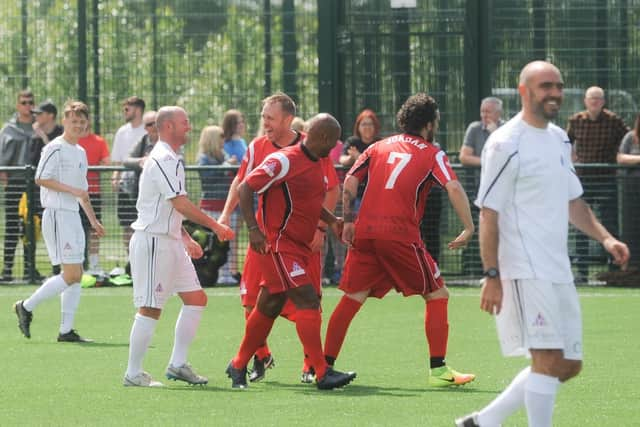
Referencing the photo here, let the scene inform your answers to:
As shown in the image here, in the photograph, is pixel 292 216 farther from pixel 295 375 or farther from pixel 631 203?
pixel 631 203

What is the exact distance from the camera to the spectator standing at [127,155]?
1762 cm

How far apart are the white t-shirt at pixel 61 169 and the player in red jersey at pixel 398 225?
3.33m

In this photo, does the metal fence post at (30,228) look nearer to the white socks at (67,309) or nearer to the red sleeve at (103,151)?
the red sleeve at (103,151)

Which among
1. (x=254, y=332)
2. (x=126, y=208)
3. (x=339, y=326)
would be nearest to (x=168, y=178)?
(x=254, y=332)

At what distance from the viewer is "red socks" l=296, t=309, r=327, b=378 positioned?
30.7ft

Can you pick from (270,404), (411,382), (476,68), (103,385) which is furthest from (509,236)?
(476,68)

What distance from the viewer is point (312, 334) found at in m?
9.38

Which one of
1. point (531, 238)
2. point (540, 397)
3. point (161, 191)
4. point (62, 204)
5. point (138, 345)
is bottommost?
point (138, 345)

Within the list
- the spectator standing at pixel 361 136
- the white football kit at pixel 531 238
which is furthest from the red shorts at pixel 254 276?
the spectator standing at pixel 361 136

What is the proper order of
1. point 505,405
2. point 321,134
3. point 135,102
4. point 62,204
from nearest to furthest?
point 505,405, point 321,134, point 62,204, point 135,102

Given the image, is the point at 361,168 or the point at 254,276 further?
the point at 254,276

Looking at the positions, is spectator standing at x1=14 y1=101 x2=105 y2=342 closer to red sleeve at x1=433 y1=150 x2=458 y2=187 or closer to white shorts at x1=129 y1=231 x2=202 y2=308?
white shorts at x1=129 y1=231 x2=202 y2=308

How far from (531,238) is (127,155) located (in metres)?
11.7

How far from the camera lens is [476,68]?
718 inches
